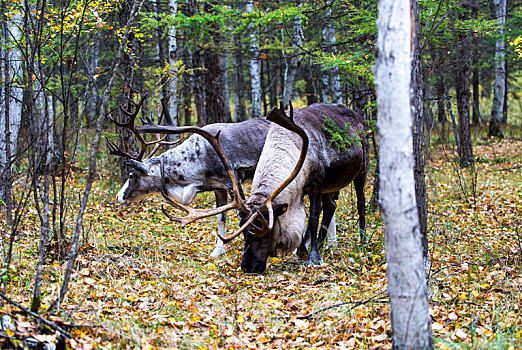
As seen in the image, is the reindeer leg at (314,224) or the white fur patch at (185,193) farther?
the white fur patch at (185,193)

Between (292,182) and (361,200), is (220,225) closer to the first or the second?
(292,182)

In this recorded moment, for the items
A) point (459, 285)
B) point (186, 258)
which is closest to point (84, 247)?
point (186, 258)

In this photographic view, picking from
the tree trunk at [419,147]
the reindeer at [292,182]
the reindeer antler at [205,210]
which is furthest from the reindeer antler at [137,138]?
the tree trunk at [419,147]

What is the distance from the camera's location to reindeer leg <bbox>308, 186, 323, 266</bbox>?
707 centimetres

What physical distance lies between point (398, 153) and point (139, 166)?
5.75m

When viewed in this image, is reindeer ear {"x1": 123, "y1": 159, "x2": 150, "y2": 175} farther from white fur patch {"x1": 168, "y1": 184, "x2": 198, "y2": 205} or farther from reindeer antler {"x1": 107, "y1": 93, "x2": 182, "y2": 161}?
white fur patch {"x1": 168, "y1": 184, "x2": 198, "y2": 205}

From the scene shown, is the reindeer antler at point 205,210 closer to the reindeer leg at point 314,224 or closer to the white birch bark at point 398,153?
the reindeer leg at point 314,224

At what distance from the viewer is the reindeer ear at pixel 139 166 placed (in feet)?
26.7

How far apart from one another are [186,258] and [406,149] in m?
5.00

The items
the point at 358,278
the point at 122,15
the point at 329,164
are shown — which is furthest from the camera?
the point at 122,15

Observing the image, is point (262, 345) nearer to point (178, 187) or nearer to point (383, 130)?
point (383, 130)

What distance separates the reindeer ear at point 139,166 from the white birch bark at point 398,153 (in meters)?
5.60

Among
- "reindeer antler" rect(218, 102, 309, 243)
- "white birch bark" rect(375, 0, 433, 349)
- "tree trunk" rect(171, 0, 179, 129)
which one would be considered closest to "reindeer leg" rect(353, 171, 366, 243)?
"reindeer antler" rect(218, 102, 309, 243)

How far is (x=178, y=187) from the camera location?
27.3 ft
